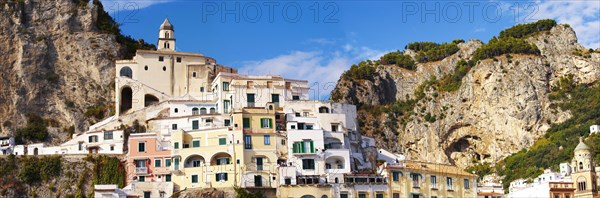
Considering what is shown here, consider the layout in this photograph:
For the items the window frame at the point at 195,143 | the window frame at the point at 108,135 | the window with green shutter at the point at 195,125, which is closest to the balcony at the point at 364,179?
the window frame at the point at 195,143

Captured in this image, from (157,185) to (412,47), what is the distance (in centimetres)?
7415

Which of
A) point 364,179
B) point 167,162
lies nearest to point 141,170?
point 167,162

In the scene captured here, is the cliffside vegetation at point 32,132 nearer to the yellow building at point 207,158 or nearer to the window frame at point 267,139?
the yellow building at point 207,158

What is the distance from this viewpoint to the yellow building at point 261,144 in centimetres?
8725

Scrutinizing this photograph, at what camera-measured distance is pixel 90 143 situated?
94.8m

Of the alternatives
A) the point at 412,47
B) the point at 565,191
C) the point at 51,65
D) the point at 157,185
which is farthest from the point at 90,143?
the point at 412,47

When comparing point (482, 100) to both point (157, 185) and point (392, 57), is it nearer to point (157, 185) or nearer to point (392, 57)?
point (392, 57)

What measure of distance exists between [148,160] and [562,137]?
54.9 metres

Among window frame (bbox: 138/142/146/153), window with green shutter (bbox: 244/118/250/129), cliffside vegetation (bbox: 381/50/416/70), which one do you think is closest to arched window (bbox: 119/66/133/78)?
window frame (bbox: 138/142/146/153)

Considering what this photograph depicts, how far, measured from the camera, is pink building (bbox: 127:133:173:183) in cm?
8988

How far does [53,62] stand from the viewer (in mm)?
109562

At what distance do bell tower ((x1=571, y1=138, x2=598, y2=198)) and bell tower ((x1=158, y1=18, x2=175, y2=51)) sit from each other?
145 ft

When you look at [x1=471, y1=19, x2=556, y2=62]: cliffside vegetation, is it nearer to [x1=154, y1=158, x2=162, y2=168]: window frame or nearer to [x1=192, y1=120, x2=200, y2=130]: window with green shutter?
[x1=192, y1=120, x2=200, y2=130]: window with green shutter

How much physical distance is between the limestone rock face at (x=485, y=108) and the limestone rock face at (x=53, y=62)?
30488 millimetres
